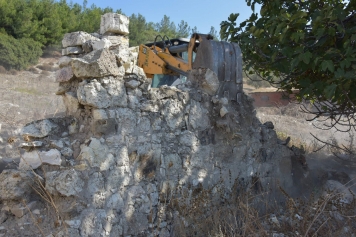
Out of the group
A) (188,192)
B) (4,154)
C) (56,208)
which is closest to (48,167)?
(56,208)

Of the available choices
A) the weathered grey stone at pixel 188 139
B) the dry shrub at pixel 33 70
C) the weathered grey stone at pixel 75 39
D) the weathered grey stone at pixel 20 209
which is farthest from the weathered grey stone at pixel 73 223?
the dry shrub at pixel 33 70

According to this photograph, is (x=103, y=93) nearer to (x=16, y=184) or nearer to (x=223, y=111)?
(x=16, y=184)

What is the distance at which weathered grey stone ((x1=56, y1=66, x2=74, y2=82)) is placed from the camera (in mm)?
3326

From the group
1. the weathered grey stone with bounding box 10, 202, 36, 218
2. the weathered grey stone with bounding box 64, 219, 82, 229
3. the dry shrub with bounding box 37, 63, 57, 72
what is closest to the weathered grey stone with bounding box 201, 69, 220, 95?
the weathered grey stone with bounding box 64, 219, 82, 229

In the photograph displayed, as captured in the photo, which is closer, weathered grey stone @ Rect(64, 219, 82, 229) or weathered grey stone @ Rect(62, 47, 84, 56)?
weathered grey stone @ Rect(64, 219, 82, 229)

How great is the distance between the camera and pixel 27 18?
18141mm

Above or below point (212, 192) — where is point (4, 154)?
below

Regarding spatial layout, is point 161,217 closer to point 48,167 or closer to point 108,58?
point 48,167

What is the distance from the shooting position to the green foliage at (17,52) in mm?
16578

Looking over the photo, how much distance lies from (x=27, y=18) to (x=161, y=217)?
1754 centimetres

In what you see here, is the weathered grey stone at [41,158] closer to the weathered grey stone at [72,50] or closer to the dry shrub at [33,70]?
the weathered grey stone at [72,50]

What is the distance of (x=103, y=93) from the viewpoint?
10.5 ft

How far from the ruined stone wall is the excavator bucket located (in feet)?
0.63

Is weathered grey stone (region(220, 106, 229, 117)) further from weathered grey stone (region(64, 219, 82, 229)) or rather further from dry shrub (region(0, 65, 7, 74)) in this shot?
dry shrub (region(0, 65, 7, 74))
